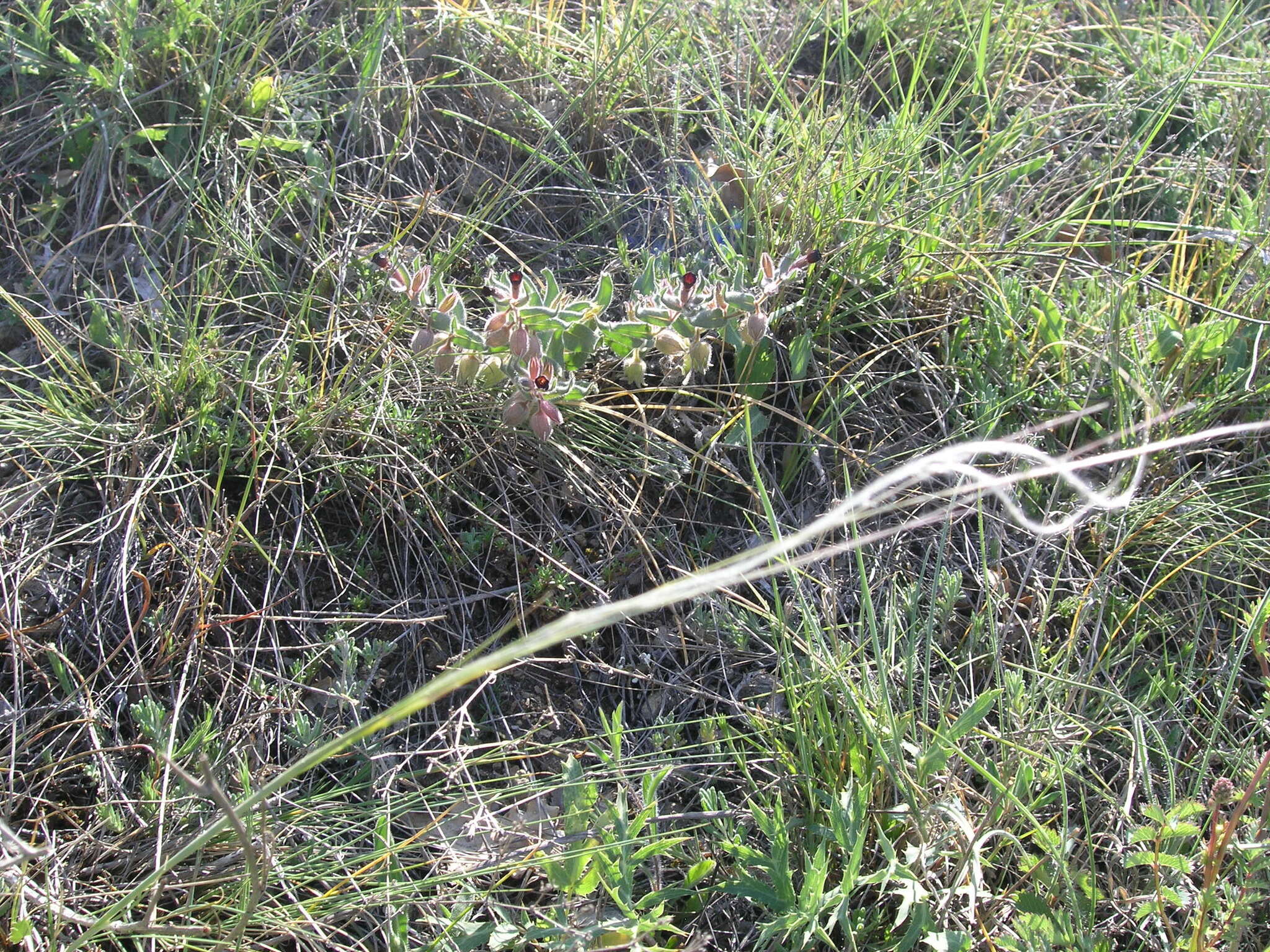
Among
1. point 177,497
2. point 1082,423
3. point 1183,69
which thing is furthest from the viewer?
point 1183,69

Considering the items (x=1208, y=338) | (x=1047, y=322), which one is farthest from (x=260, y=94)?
(x=1208, y=338)

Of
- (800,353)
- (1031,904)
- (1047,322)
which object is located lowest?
(1031,904)

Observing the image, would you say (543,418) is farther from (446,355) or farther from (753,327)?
(753,327)

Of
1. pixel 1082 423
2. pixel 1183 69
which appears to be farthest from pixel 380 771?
pixel 1183 69

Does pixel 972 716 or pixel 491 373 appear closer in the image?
pixel 972 716

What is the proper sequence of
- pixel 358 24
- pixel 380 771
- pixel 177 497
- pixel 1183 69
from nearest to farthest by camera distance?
1. pixel 380 771
2. pixel 177 497
3. pixel 358 24
4. pixel 1183 69

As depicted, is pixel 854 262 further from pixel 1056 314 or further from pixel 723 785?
pixel 723 785

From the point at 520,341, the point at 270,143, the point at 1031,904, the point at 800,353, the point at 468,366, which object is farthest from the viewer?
the point at 270,143

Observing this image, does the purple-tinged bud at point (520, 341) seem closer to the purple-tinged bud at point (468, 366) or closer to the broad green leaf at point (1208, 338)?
the purple-tinged bud at point (468, 366)

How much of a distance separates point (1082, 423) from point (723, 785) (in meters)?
1.10

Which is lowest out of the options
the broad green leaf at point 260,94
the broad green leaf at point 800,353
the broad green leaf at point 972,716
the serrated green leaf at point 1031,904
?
the serrated green leaf at point 1031,904

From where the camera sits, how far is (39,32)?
2.13 meters

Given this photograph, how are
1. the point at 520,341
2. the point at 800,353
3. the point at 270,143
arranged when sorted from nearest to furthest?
1. the point at 520,341
2. the point at 800,353
3. the point at 270,143

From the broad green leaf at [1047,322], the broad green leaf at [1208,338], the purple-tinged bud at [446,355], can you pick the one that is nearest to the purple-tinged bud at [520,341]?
the purple-tinged bud at [446,355]
